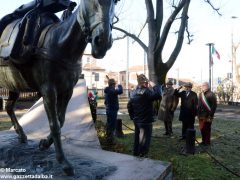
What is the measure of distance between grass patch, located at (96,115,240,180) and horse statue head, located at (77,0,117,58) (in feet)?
10.5

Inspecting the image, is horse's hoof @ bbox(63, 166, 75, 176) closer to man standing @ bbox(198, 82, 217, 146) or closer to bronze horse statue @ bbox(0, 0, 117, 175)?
bronze horse statue @ bbox(0, 0, 117, 175)

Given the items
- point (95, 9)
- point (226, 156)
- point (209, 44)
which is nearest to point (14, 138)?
point (95, 9)

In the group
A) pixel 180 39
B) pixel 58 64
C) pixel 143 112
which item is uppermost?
pixel 180 39

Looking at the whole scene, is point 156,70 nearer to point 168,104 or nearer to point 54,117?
point 168,104

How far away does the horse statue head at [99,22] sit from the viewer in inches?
112

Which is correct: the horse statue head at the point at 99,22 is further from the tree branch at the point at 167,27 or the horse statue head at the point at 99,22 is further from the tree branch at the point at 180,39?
the tree branch at the point at 180,39

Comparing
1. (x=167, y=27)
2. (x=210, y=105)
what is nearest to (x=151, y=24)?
(x=167, y=27)

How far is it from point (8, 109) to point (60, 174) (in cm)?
200

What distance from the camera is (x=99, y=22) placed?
288 centimetres

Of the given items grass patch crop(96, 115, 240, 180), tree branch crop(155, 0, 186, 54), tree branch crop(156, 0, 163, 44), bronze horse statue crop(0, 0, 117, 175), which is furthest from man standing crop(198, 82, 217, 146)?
tree branch crop(156, 0, 163, 44)

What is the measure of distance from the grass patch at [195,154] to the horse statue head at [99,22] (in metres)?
3.19

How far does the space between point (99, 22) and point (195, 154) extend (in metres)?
6.14

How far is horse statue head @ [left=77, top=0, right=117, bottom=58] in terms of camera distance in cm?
285

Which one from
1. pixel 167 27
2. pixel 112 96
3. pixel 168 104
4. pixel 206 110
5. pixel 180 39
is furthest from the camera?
pixel 180 39
